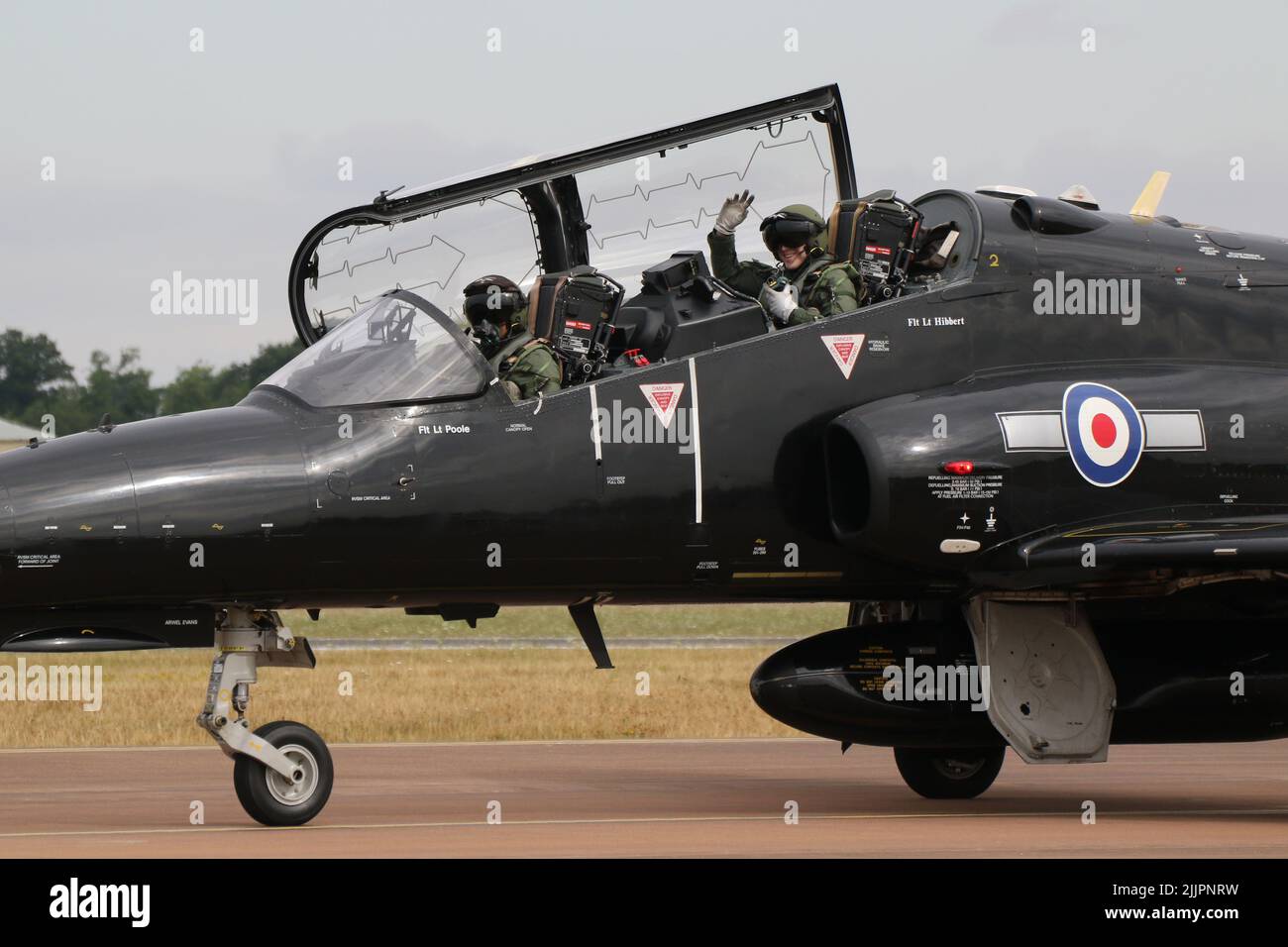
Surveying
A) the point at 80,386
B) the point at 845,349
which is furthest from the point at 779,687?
the point at 80,386

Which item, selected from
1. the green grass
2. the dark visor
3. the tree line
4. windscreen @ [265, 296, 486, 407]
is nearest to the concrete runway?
windscreen @ [265, 296, 486, 407]

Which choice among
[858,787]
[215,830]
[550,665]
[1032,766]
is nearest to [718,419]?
[215,830]

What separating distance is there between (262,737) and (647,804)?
3.27m

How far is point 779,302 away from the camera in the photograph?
11.4 meters

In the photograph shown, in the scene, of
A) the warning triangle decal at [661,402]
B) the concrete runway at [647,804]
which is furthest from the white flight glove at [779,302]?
the concrete runway at [647,804]

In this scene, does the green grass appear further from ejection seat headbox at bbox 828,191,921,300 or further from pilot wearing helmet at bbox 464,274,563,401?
pilot wearing helmet at bbox 464,274,563,401

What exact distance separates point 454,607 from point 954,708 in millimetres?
3231

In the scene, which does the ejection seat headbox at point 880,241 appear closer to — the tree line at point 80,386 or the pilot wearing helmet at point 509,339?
the pilot wearing helmet at point 509,339

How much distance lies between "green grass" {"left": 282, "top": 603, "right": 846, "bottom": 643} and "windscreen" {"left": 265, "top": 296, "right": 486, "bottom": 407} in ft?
94.1

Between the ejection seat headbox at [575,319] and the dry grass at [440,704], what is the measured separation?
911 centimetres

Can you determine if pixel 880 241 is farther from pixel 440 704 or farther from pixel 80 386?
pixel 80 386

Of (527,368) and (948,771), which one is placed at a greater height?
(527,368)

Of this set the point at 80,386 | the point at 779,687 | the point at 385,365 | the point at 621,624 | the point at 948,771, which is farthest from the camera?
the point at 80,386

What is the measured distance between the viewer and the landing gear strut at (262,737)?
1002 cm
